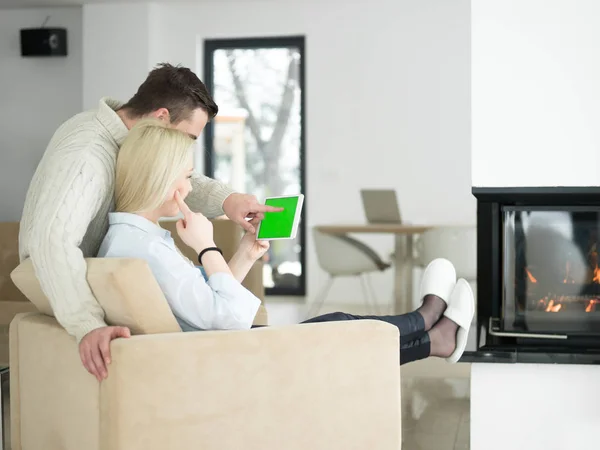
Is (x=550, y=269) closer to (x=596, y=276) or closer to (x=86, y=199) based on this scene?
(x=596, y=276)

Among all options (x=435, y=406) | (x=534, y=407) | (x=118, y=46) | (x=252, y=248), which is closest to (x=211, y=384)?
(x=252, y=248)

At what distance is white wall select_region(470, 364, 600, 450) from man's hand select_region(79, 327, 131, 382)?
53.9 inches

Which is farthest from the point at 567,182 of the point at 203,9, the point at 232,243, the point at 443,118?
the point at 203,9

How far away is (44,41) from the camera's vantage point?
26.6ft

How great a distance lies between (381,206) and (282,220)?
4.11m

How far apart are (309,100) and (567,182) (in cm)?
514

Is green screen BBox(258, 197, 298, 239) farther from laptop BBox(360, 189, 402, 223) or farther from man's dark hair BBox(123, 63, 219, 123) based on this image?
laptop BBox(360, 189, 402, 223)

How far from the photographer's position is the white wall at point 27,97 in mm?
8266

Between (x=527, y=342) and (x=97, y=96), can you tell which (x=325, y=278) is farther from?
(x=527, y=342)

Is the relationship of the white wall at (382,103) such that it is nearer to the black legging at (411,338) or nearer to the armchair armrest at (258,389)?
the black legging at (411,338)

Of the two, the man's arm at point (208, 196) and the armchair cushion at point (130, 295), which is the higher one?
the man's arm at point (208, 196)

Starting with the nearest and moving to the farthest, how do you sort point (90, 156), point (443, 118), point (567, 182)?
point (90, 156) < point (567, 182) < point (443, 118)

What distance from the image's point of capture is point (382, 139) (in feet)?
25.5

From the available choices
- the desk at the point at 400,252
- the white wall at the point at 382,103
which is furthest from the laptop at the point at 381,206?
the white wall at the point at 382,103
